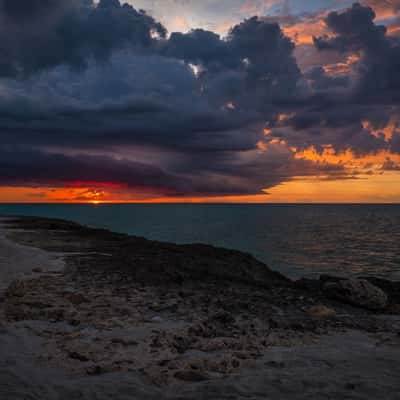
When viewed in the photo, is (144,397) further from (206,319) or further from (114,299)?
(114,299)

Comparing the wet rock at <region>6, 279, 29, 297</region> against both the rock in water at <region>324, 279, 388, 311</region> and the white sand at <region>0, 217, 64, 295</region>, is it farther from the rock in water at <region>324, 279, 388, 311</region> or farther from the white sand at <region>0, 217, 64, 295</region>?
the rock in water at <region>324, 279, 388, 311</region>

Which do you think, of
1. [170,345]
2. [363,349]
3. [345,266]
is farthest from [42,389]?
[345,266]

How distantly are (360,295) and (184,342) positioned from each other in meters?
8.38

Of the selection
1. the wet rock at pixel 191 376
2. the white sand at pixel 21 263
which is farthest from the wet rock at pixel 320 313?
the white sand at pixel 21 263

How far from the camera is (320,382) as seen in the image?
5.65 metres

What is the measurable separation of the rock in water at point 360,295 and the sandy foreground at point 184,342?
287mm

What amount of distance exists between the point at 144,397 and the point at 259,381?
192 cm

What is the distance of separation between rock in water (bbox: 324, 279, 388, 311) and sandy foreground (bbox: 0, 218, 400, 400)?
29 centimetres

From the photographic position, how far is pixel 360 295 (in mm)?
12750

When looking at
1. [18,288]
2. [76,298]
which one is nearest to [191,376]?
[76,298]

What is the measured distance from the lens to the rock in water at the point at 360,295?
1260cm

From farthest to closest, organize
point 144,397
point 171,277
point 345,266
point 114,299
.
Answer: point 345,266
point 171,277
point 114,299
point 144,397

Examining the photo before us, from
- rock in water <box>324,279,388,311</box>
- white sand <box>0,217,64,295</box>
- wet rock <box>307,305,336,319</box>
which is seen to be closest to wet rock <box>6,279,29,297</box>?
white sand <box>0,217,64,295</box>

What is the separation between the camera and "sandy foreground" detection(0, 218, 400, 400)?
17.6ft
